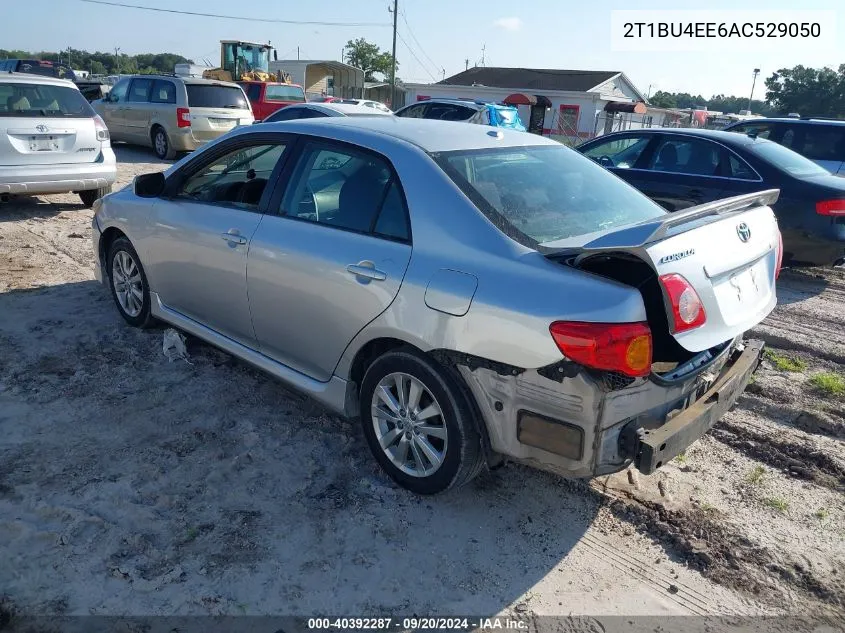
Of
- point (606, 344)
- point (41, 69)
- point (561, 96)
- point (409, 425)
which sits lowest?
point (409, 425)

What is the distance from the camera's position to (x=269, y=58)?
2997 centimetres

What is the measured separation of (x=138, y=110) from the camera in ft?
47.6

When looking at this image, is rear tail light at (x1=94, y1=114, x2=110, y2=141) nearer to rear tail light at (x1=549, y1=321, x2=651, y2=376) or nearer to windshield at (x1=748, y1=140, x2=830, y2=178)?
windshield at (x1=748, y1=140, x2=830, y2=178)

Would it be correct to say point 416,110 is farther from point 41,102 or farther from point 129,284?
point 129,284

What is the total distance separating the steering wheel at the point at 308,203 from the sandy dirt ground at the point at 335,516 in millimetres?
1212

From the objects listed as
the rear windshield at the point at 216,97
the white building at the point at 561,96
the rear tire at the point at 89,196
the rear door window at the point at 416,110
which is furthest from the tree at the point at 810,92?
the rear tire at the point at 89,196

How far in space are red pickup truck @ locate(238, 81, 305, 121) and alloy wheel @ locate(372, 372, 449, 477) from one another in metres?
17.1

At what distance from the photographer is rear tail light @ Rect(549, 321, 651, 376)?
2.49 metres

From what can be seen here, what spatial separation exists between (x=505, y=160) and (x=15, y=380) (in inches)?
132

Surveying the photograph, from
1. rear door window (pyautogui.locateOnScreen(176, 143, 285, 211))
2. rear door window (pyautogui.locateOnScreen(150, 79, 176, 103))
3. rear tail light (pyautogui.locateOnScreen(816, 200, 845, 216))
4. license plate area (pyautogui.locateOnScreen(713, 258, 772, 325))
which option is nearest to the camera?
license plate area (pyautogui.locateOnScreen(713, 258, 772, 325))

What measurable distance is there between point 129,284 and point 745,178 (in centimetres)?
618

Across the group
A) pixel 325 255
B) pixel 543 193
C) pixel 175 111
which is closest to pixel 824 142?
pixel 543 193

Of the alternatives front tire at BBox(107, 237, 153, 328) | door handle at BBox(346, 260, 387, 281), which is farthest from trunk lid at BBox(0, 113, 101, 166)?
door handle at BBox(346, 260, 387, 281)

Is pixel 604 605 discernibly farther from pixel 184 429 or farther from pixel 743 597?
pixel 184 429
